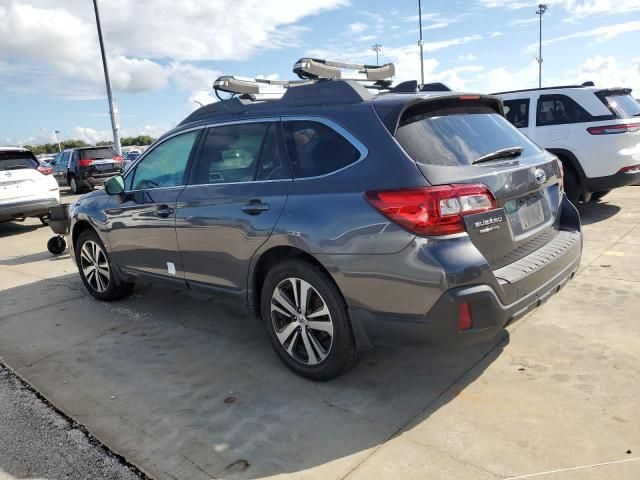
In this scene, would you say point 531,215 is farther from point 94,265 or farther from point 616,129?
point 616,129

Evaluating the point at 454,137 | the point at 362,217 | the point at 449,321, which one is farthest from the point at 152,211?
the point at 449,321

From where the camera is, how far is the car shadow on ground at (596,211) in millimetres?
7260

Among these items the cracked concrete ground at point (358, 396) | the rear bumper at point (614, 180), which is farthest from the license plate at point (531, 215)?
the rear bumper at point (614, 180)

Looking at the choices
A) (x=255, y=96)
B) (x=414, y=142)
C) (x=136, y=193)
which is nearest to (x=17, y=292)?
(x=136, y=193)

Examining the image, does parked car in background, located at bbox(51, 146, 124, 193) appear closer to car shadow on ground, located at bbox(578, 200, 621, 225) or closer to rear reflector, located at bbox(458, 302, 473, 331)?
car shadow on ground, located at bbox(578, 200, 621, 225)

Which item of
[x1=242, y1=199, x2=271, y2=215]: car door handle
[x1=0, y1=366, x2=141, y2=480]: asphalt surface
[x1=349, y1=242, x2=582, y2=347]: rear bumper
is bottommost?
[x1=0, y1=366, x2=141, y2=480]: asphalt surface

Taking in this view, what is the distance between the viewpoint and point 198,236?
12.7 feet

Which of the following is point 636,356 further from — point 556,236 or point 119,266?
point 119,266

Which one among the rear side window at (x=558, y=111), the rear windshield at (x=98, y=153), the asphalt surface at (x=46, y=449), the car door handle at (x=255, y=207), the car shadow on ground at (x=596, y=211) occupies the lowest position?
the asphalt surface at (x=46, y=449)

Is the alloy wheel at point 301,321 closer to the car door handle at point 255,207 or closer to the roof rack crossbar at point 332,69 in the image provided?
the car door handle at point 255,207

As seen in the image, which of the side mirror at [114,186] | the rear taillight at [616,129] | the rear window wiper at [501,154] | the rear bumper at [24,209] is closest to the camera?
A: the rear window wiper at [501,154]

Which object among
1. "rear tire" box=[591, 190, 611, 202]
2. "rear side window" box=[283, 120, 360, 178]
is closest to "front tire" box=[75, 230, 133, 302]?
"rear side window" box=[283, 120, 360, 178]

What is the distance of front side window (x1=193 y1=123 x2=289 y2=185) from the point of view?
3432 millimetres

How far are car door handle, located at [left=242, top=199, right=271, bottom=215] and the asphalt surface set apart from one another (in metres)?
1.58
